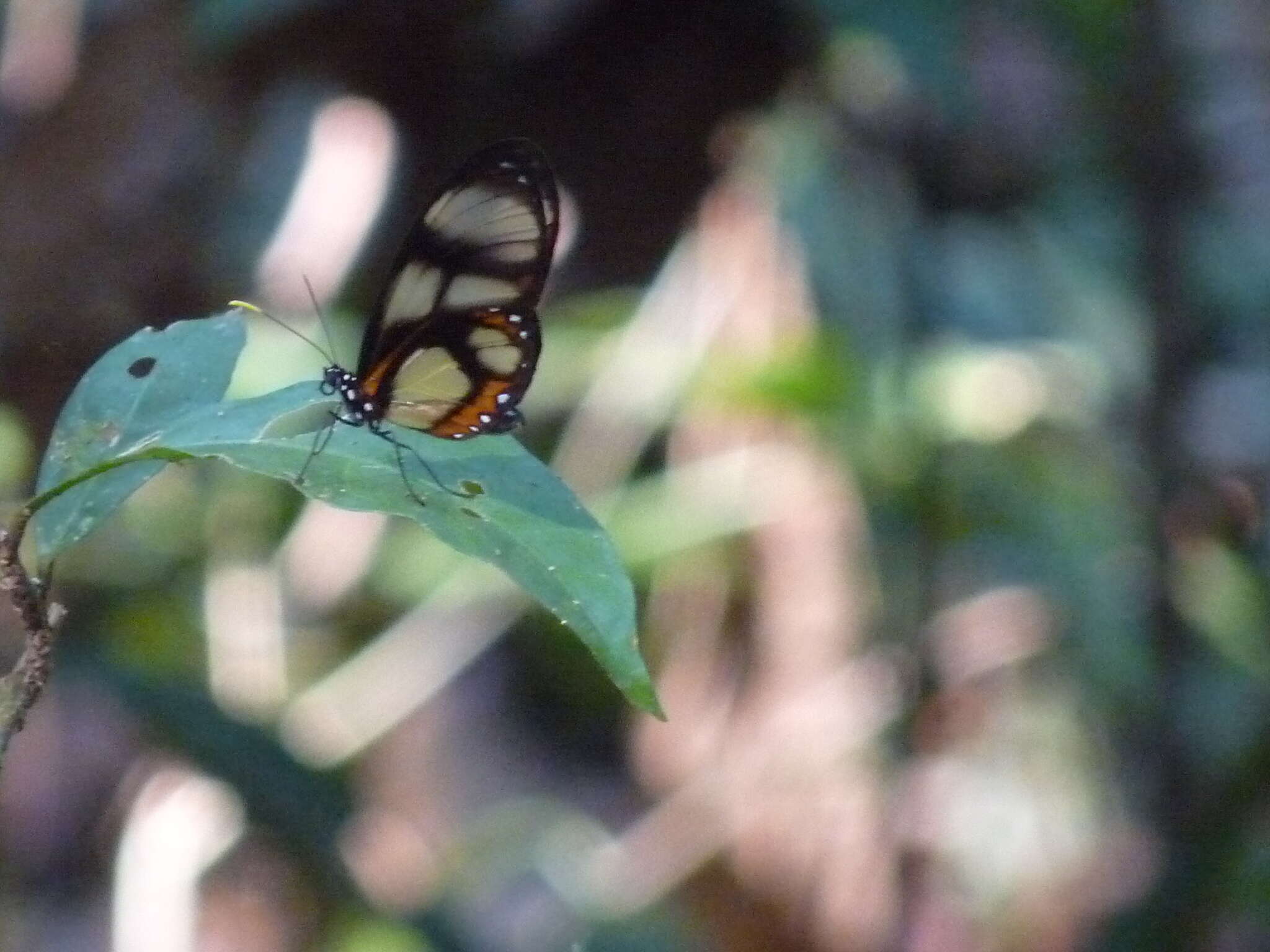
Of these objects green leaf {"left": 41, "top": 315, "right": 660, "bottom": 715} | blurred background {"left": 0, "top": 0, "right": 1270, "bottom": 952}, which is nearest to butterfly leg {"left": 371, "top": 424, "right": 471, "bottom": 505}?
green leaf {"left": 41, "top": 315, "right": 660, "bottom": 715}

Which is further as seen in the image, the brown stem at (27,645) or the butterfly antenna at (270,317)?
the butterfly antenna at (270,317)

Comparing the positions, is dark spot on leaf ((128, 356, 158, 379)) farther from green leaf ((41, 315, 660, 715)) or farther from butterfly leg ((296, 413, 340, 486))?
butterfly leg ((296, 413, 340, 486))

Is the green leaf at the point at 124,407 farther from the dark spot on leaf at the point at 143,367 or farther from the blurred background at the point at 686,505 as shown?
the blurred background at the point at 686,505

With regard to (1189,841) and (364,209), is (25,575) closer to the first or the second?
(1189,841)

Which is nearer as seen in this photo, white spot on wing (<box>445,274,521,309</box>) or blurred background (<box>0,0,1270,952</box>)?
white spot on wing (<box>445,274,521,309</box>)

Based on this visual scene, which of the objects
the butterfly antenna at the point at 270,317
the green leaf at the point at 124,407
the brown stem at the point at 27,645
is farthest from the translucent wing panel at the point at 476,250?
the brown stem at the point at 27,645

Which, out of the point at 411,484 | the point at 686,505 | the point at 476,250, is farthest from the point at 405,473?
the point at 686,505
